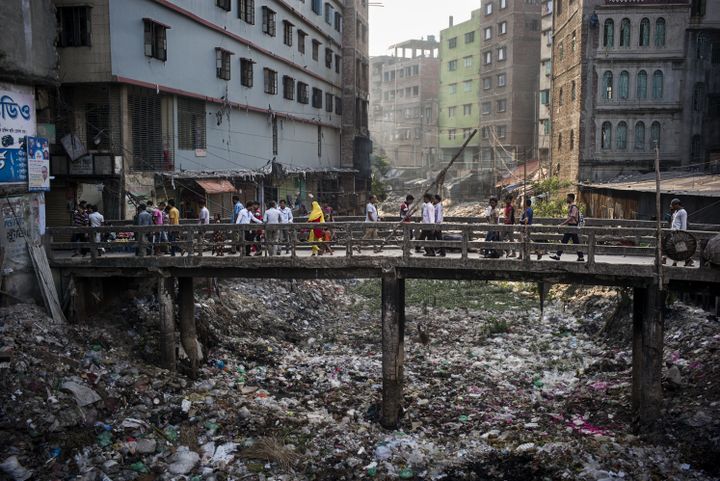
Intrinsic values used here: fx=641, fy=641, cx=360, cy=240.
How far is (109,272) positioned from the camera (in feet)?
57.5

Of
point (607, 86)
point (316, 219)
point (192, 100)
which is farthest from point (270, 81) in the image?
point (316, 219)

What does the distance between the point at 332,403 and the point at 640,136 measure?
26.7 metres

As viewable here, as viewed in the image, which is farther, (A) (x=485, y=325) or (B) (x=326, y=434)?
(A) (x=485, y=325)

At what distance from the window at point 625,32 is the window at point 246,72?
777 inches

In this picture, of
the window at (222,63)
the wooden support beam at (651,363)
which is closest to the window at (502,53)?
the window at (222,63)

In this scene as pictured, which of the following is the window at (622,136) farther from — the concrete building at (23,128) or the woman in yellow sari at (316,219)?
the concrete building at (23,128)

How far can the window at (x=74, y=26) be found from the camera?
21.6 metres

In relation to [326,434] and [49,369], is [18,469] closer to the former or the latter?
[49,369]

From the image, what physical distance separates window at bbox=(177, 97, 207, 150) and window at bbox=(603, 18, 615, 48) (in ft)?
71.3

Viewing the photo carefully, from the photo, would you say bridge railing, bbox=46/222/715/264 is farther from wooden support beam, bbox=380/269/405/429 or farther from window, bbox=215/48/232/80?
window, bbox=215/48/232/80

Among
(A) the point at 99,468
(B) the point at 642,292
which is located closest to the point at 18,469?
(A) the point at 99,468

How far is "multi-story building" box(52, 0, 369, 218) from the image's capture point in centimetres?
2192

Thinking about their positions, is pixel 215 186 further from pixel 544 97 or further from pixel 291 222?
pixel 544 97

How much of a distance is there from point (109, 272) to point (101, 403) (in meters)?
4.32
